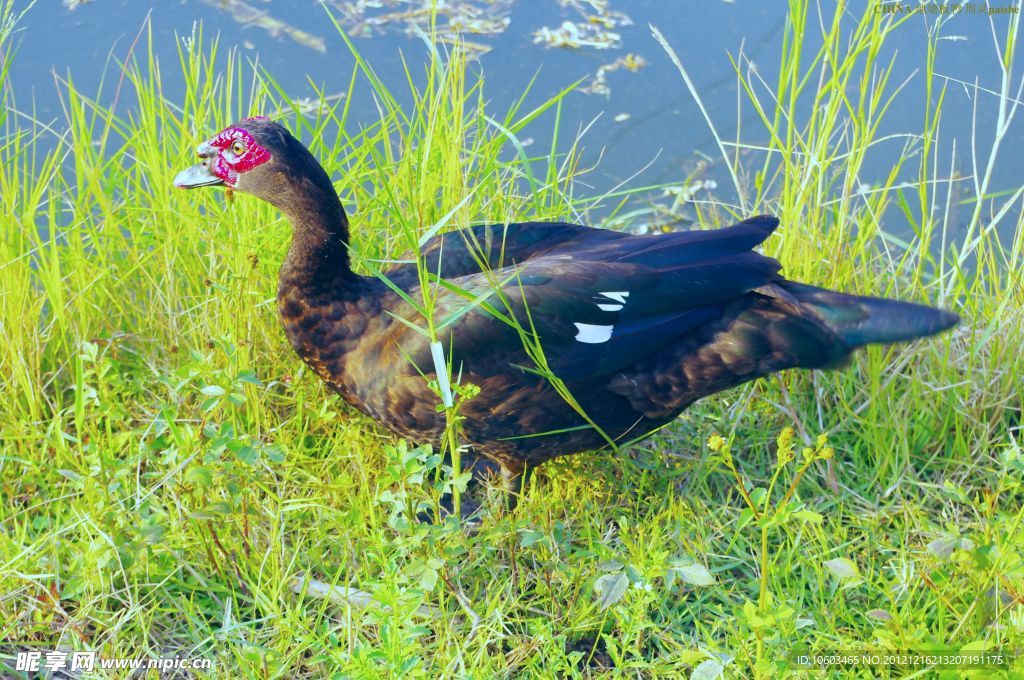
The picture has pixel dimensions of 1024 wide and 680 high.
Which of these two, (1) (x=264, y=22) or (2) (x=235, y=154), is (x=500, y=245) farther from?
(1) (x=264, y=22)

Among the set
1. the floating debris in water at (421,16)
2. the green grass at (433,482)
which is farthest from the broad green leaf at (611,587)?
the floating debris in water at (421,16)

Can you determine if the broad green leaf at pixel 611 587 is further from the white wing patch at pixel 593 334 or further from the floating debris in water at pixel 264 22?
the floating debris in water at pixel 264 22

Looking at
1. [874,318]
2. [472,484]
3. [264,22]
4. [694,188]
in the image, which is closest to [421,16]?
[264,22]

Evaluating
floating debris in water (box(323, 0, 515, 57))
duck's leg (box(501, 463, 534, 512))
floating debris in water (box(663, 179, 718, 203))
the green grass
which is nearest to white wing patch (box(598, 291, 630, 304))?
the green grass

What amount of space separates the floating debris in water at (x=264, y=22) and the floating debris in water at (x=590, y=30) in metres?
1.15

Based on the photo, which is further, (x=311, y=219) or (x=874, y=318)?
(x=311, y=219)

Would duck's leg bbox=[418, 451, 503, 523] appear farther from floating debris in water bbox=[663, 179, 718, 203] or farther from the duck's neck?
floating debris in water bbox=[663, 179, 718, 203]

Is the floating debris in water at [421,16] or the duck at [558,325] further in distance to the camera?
the floating debris in water at [421,16]

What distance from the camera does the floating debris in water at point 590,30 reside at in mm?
4969

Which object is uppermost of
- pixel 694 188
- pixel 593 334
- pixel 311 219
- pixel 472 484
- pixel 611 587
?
pixel 311 219

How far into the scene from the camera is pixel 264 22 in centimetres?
499

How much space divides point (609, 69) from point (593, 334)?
105 inches

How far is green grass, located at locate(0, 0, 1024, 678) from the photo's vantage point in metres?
2.16

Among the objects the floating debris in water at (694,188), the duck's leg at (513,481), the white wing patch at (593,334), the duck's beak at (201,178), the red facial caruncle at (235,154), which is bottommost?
the duck's leg at (513,481)
